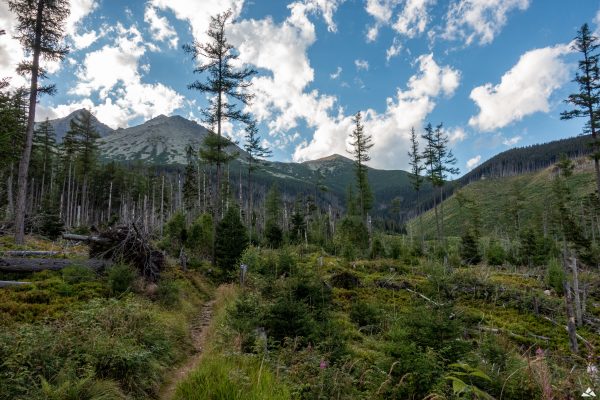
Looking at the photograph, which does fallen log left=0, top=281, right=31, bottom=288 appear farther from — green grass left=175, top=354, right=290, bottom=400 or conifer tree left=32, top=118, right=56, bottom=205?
conifer tree left=32, top=118, right=56, bottom=205

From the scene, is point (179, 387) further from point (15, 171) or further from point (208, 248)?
point (15, 171)

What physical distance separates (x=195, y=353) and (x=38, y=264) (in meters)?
7.40

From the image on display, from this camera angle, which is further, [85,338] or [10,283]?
[10,283]

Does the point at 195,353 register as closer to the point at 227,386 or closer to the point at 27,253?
the point at 227,386

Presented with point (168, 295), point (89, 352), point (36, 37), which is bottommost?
point (168, 295)

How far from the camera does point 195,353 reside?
29.7 feet

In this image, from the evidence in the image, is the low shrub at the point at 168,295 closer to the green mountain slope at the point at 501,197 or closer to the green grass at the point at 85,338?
the green grass at the point at 85,338

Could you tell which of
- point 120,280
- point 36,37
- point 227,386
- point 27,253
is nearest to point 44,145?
point 36,37

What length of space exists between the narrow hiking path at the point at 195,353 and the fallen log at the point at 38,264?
14.1ft

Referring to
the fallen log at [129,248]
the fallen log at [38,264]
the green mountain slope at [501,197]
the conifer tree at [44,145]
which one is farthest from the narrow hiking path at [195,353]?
the green mountain slope at [501,197]

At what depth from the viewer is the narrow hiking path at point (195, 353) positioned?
6.31m

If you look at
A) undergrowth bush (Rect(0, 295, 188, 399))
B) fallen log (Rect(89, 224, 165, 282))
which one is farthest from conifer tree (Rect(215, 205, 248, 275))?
undergrowth bush (Rect(0, 295, 188, 399))

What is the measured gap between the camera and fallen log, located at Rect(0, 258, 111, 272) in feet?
36.8

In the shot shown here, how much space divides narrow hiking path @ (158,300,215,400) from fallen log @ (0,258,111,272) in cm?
431
